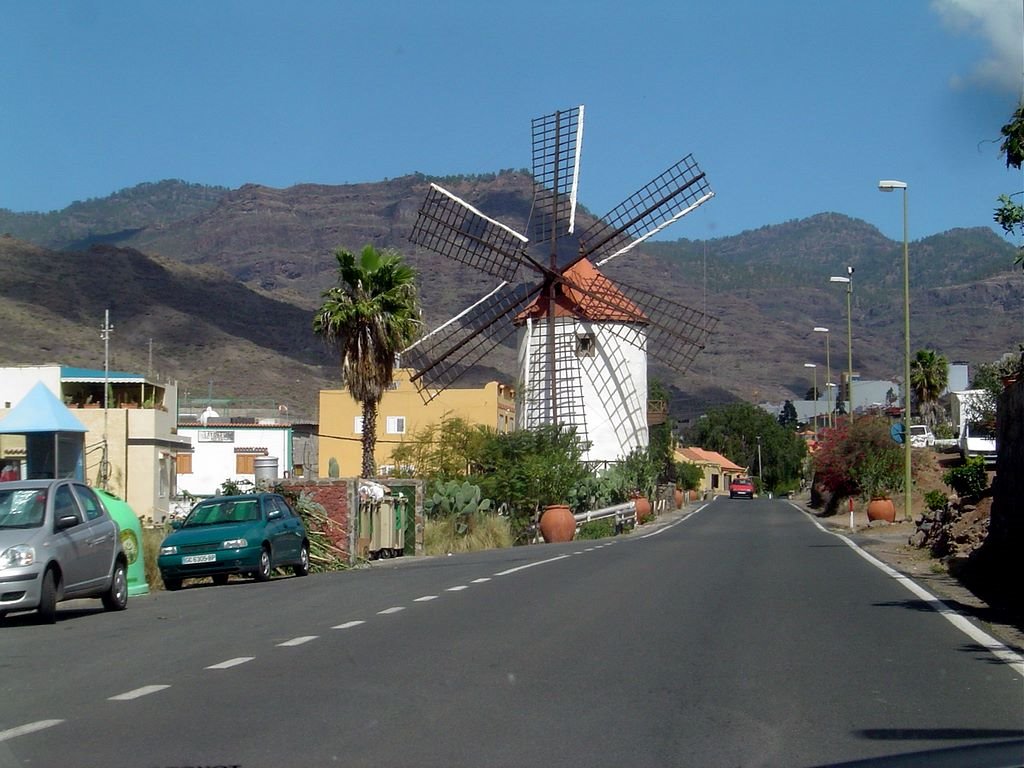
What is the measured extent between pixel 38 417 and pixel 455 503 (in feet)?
53.2

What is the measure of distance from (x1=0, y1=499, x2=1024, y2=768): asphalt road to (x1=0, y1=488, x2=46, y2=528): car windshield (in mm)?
1347

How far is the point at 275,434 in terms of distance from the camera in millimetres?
69625

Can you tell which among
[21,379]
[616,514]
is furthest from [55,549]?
[616,514]

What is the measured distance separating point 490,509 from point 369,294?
28.8ft

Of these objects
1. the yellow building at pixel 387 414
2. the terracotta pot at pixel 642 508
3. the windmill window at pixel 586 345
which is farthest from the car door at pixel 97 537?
the yellow building at pixel 387 414

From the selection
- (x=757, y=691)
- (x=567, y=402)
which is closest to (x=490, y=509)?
(x=567, y=402)

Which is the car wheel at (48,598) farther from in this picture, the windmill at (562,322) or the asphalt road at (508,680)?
the windmill at (562,322)

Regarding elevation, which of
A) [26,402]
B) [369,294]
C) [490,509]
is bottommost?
[490,509]

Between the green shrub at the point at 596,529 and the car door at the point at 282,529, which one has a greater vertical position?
the car door at the point at 282,529

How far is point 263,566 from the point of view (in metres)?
22.8

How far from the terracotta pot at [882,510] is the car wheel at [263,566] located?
28.7 m

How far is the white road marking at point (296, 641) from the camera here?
42.8ft

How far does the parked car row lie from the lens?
1523 centimetres

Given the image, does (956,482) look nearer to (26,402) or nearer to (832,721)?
(26,402)
